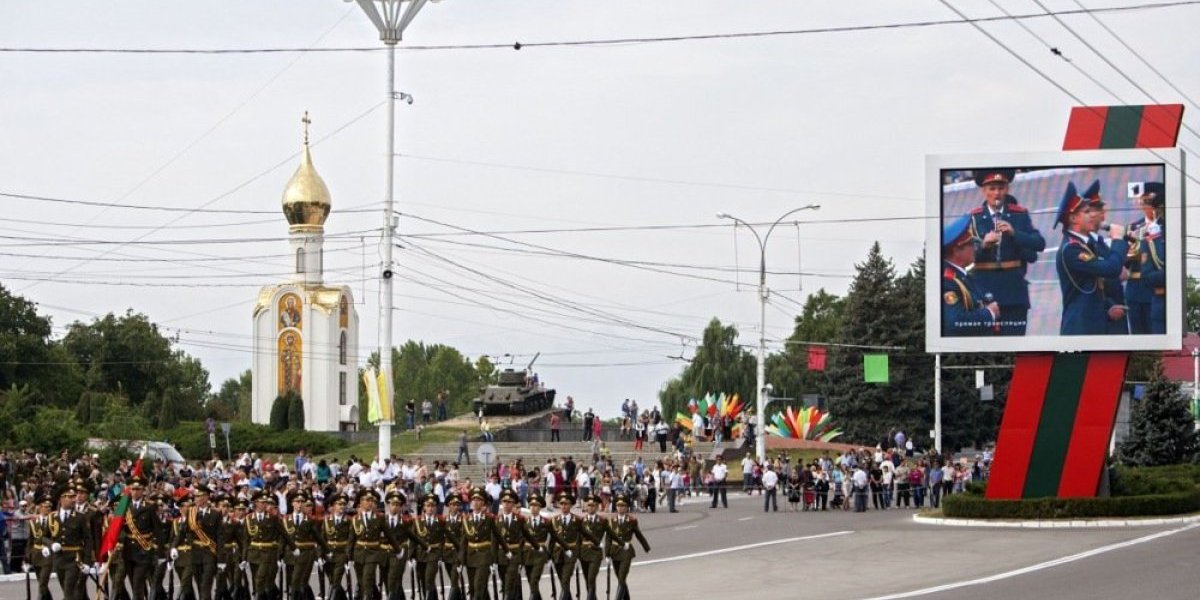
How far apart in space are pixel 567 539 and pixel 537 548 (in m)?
0.42

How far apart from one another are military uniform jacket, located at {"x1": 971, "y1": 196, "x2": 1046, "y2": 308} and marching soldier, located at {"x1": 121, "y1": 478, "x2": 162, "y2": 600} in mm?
24087

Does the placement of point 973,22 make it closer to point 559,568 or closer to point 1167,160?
point 559,568

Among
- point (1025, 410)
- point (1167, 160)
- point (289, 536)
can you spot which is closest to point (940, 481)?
point (1025, 410)

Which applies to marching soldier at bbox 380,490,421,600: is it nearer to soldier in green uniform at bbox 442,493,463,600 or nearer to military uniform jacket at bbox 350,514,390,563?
military uniform jacket at bbox 350,514,390,563

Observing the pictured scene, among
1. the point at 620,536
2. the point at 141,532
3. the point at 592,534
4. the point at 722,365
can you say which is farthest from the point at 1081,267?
the point at 722,365

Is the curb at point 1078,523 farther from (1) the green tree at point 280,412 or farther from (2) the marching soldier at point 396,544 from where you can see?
(1) the green tree at point 280,412

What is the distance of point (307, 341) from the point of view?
8825 cm

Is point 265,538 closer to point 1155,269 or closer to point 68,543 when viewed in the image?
point 68,543

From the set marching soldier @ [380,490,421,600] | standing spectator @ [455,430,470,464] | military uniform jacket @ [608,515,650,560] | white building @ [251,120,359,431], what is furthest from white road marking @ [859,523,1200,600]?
white building @ [251,120,359,431]

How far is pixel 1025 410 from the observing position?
41656 millimetres

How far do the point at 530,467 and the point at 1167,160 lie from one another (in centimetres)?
2565

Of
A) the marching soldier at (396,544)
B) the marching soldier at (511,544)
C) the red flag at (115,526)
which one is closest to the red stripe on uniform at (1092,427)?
the marching soldier at (511,544)

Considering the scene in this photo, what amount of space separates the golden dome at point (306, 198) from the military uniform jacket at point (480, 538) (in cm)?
6870

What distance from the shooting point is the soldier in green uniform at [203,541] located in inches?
880
